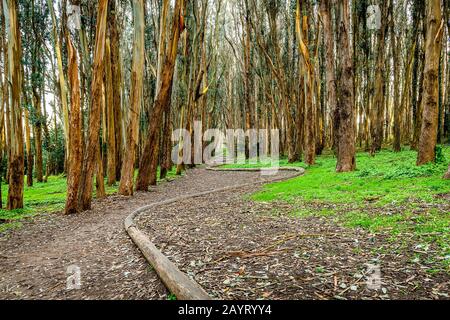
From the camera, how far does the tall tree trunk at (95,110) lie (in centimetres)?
778

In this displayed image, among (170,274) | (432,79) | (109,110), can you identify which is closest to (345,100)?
(432,79)

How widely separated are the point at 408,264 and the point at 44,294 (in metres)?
4.00

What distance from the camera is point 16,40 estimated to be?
7.95 metres

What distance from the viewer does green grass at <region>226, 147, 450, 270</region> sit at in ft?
13.4

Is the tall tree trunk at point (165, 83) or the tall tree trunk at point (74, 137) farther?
the tall tree trunk at point (165, 83)

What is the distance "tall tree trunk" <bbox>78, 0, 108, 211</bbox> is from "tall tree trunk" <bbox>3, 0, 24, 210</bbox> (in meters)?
1.83

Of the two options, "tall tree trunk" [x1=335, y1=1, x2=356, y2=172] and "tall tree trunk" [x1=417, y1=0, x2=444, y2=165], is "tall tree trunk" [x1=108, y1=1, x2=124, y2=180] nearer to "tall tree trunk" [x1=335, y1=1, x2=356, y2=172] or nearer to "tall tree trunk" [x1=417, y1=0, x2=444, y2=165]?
"tall tree trunk" [x1=335, y1=1, x2=356, y2=172]

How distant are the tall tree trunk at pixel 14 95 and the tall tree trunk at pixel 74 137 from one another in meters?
1.55

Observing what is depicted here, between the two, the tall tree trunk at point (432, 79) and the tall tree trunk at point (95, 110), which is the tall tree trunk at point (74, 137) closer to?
the tall tree trunk at point (95, 110)

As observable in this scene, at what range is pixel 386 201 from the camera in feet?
18.4

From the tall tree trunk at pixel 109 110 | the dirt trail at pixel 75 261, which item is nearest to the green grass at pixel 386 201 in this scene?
the dirt trail at pixel 75 261

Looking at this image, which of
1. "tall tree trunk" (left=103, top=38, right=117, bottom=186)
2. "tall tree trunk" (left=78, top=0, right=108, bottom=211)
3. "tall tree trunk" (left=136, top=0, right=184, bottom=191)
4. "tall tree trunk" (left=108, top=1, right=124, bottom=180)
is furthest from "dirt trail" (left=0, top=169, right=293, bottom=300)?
"tall tree trunk" (left=108, top=1, right=124, bottom=180)

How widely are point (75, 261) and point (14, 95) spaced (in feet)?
19.0

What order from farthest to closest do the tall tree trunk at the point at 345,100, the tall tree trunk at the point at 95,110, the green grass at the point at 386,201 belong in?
the tall tree trunk at the point at 345,100 < the tall tree trunk at the point at 95,110 < the green grass at the point at 386,201
